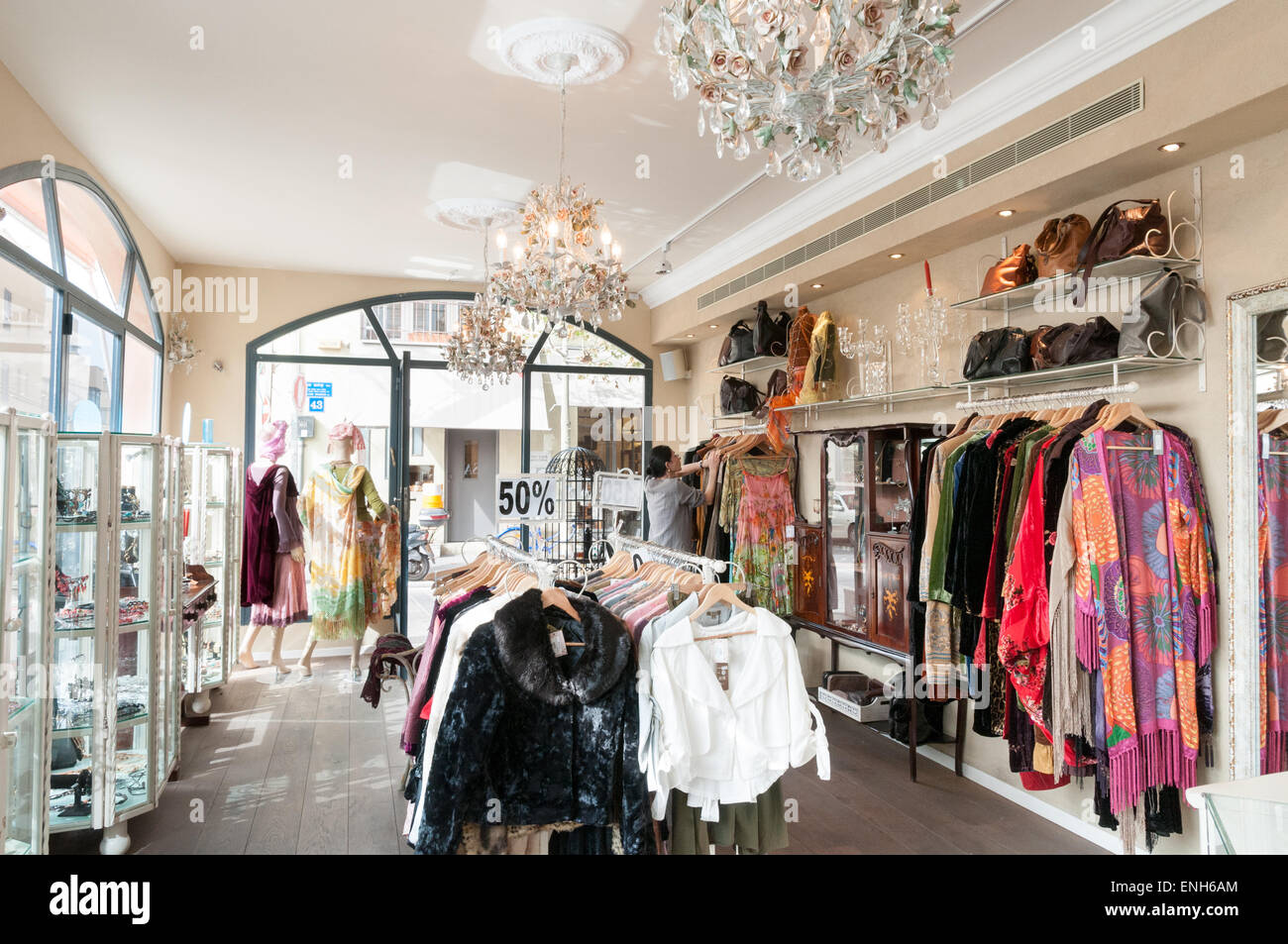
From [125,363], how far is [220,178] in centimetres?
150

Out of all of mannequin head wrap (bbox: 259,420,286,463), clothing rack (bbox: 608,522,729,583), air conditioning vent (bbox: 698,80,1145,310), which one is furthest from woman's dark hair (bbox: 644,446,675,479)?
mannequin head wrap (bbox: 259,420,286,463)

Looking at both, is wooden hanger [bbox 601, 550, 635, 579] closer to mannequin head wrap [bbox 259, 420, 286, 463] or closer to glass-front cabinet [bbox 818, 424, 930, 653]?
glass-front cabinet [bbox 818, 424, 930, 653]

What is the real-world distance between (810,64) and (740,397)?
4427 mm

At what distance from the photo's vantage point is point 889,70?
58.5 inches

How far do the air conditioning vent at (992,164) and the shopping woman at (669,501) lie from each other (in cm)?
149

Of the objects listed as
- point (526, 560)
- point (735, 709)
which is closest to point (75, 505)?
point (526, 560)

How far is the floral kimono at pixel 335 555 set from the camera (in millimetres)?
5617

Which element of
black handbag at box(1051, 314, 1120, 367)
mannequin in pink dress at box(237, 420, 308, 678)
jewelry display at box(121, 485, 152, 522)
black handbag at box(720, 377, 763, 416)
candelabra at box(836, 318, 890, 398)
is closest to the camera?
black handbag at box(1051, 314, 1120, 367)

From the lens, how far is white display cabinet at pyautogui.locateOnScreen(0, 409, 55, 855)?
211cm

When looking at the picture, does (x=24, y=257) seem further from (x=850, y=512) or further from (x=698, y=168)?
(x=850, y=512)

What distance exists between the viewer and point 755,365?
19.3ft

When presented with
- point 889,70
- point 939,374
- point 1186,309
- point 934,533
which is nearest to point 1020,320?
point 939,374

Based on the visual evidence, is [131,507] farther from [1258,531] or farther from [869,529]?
[1258,531]

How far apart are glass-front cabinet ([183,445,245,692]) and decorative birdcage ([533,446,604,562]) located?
1.97 metres
